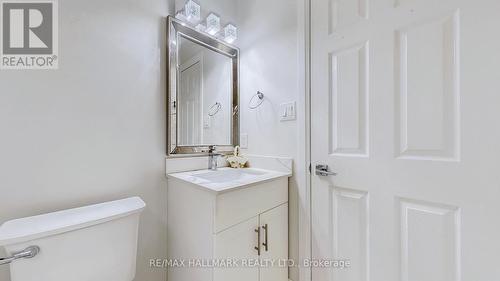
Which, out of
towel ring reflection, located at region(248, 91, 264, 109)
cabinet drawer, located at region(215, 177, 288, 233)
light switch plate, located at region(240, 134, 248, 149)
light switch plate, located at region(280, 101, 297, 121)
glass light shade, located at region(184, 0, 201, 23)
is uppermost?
glass light shade, located at region(184, 0, 201, 23)

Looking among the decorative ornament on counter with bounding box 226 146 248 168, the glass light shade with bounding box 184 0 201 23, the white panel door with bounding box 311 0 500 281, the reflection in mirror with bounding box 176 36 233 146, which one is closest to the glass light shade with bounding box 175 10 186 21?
the glass light shade with bounding box 184 0 201 23

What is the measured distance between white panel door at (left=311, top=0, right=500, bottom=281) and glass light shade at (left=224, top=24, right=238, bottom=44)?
2.12 ft

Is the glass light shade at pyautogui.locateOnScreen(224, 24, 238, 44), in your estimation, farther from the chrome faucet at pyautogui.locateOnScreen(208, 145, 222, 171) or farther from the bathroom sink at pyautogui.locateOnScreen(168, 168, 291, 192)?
the bathroom sink at pyautogui.locateOnScreen(168, 168, 291, 192)

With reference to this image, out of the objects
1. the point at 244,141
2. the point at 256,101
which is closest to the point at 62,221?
the point at 244,141

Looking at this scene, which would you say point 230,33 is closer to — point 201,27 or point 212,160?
point 201,27

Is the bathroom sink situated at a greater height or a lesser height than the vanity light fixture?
lesser

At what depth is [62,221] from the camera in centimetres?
83

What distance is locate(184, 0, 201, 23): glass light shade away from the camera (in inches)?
53.7

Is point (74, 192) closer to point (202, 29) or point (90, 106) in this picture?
point (90, 106)

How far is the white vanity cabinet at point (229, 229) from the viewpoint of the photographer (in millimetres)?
975

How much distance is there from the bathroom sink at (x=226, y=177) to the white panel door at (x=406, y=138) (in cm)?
34

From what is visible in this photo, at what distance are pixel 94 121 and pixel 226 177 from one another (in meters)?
0.83

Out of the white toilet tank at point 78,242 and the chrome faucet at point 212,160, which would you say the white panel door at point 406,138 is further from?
the white toilet tank at point 78,242

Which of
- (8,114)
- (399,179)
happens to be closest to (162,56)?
(8,114)
